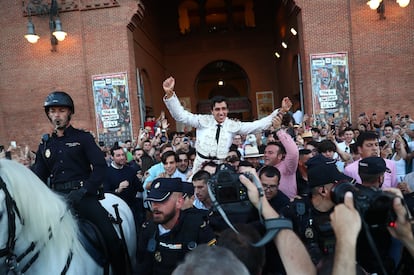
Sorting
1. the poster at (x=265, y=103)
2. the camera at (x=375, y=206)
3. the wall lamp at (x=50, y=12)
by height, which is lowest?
the camera at (x=375, y=206)

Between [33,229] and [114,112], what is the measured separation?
13.9 metres

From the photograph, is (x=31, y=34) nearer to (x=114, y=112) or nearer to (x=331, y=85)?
Result: (x=114, y=112)

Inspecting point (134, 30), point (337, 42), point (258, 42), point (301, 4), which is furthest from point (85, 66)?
point (258, 42)

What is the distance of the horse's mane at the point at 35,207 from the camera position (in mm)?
2838

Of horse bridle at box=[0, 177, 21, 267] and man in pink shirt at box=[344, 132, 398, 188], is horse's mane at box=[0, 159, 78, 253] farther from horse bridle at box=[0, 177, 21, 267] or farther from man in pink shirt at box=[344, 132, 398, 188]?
man in pink shirt at box=[344, 132, 398, 188]

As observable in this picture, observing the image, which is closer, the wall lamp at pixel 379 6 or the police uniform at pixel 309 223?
the police uniform at pixel 309 223

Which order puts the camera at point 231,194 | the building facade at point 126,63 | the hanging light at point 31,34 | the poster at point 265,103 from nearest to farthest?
the camera at point 231,194
the hanging light at point 31,34
the building facade at point 126,63
the poster at point 265,103

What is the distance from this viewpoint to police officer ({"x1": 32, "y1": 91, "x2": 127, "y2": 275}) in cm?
377

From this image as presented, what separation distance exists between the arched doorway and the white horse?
22.2 m

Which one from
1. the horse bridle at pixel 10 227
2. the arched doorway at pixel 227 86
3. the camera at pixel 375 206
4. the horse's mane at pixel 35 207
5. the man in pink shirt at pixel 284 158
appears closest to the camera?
the camera at pixel 375 206

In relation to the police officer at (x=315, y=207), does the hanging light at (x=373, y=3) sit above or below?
above

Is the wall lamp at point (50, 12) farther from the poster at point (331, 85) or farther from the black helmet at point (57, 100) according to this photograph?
the black helmet at point (57, 100)

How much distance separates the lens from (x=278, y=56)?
76.8 feet

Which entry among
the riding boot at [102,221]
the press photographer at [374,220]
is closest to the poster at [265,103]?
the press photographer at [374,220]
